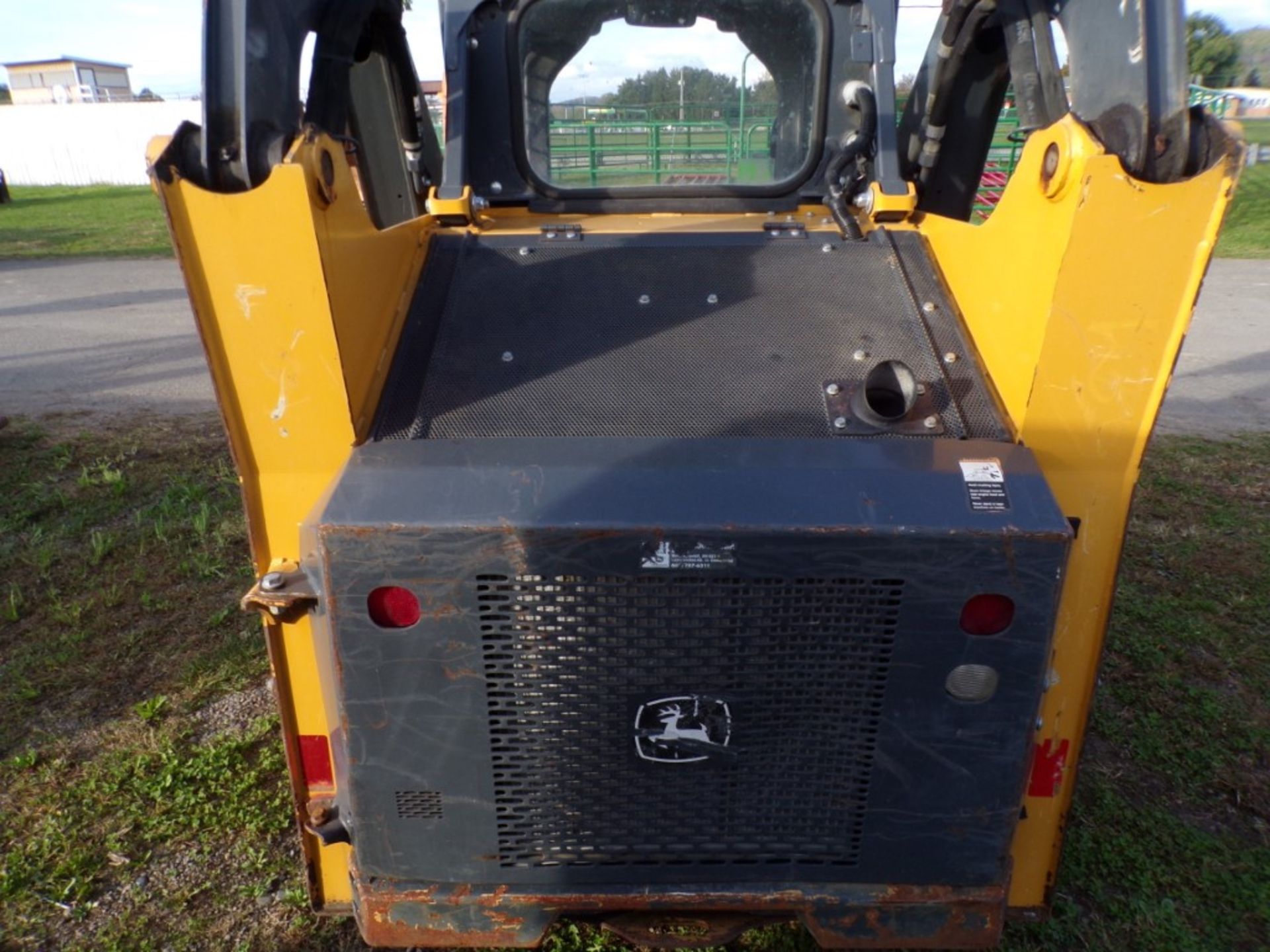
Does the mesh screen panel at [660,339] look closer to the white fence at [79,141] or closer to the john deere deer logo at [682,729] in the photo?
the john deere deer logo at [682,729]

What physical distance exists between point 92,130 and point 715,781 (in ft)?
104

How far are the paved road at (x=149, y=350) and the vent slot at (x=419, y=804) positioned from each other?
563 centimetres

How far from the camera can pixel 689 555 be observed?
1.43m

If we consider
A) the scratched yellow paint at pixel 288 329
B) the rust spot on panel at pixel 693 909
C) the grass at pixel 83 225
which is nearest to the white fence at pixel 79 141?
Answer: the grass at pixel 83 225

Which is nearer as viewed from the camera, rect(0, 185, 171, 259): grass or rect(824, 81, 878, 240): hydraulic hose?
rect(824, 81, 878, 240): hydraulic hose

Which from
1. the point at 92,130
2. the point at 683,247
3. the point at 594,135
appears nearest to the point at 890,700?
the point at 683,247

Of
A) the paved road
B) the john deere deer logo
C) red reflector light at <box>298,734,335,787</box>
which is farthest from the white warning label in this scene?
the paved road

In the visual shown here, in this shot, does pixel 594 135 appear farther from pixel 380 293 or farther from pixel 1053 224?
pixel 1053 224

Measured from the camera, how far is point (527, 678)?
154 cm

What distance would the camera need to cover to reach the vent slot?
5.31 feet

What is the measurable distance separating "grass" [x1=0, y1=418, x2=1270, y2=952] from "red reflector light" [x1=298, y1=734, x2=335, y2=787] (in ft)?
2.12

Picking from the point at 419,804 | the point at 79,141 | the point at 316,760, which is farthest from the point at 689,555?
the point at 79,141

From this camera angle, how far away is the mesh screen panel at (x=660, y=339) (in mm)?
1713

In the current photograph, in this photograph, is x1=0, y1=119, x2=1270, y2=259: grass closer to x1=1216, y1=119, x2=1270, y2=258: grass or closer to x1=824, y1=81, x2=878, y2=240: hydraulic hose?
x1=1216, y1=119, x2=1270, y2=258: grass
